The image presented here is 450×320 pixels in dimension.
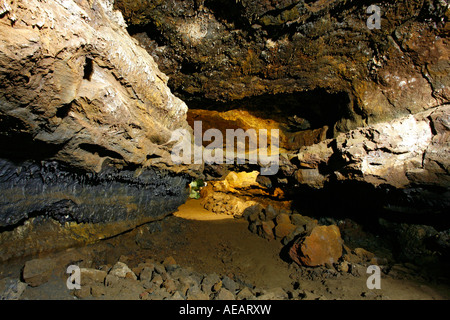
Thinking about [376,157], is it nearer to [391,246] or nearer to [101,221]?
[391,246]

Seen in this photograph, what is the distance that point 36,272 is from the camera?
94.7 inches

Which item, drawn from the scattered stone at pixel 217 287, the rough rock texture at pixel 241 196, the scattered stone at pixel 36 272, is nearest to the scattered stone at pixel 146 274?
the scattered stone at pixel 217 287

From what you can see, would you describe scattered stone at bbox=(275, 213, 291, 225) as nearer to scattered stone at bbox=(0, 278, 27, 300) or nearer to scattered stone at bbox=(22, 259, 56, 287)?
scattered stone at bbox=(22, 259, 56, 287)

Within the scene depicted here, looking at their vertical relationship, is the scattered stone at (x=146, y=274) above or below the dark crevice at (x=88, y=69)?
below

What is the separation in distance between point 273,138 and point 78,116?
4671mm

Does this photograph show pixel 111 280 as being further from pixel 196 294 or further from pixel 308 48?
pixel 308 48

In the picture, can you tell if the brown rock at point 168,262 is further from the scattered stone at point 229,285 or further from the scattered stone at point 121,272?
the scattered stone at point 229,285

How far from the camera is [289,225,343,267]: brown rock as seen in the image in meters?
4.12

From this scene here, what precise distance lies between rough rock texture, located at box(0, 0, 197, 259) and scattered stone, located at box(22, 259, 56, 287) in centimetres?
22

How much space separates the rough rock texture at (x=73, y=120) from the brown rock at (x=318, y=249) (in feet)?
9.96

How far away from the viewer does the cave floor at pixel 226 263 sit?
3010 millimetres

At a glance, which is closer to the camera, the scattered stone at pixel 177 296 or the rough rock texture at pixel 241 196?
the scattered stone at pixel 177 296

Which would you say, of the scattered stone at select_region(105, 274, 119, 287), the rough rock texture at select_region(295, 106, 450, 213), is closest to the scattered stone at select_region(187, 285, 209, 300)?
the scattered stone at select_region(105, 274, 119, 287)
